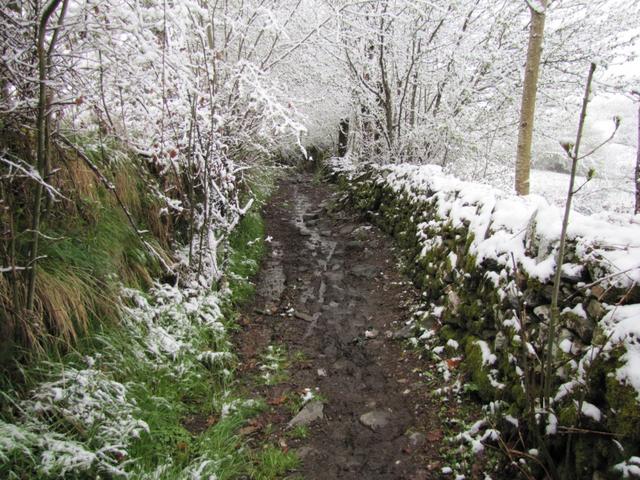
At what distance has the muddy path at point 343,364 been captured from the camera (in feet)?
10.1

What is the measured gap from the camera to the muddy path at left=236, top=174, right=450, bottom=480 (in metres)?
3.07

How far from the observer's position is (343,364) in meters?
4.25

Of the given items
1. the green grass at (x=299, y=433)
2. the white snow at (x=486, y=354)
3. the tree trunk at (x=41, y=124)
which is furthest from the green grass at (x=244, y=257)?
the white snow at (x=486, y=354)

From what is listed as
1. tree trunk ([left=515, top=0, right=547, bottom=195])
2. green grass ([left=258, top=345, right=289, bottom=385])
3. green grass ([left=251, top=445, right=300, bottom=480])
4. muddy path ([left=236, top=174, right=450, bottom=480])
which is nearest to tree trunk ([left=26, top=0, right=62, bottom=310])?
green grass ([left=251, top=445, right=300, bottom=480])

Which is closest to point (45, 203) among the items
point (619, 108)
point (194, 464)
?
point (194, 464)

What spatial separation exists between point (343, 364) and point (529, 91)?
395cm

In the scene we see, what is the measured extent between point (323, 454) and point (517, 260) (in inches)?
87.1

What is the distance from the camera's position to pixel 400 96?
8945mm

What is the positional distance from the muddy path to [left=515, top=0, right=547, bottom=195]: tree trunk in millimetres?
2154

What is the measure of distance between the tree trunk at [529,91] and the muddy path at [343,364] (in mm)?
2154

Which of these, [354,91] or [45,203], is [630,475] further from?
[354,91]

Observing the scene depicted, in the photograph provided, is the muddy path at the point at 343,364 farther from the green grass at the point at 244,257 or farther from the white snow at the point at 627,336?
the white snow at the point at 627,336

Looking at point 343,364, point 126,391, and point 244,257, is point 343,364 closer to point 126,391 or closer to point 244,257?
A: point 126,391

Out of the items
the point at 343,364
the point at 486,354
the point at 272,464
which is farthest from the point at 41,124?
the point at 486,354
